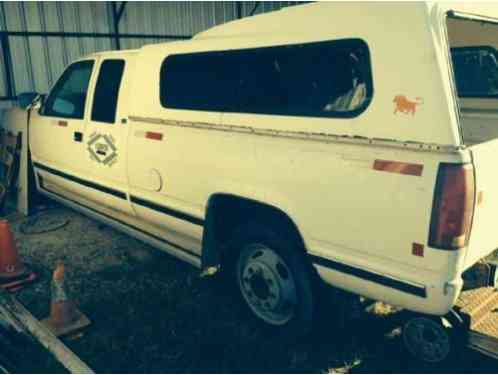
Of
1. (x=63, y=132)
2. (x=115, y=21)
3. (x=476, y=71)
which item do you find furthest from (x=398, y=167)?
(x=115, y=21)

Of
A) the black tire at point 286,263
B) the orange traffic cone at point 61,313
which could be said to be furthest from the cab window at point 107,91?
the black tire at point 286,263

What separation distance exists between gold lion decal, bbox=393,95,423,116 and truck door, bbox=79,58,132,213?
8.56 ft

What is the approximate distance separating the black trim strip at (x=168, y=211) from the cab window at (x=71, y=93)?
127cm

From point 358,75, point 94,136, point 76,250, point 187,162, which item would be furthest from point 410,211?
point 76,250

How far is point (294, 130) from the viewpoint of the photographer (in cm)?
299

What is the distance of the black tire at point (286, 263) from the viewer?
10.6 ft

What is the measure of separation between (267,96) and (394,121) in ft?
3.14

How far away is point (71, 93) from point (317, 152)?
11.5ft

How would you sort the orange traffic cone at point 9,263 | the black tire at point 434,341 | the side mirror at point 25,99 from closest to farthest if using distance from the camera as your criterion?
the black tire at point 434,341, the orange traffic cone at point 9,263, the side mirror at point 25,99

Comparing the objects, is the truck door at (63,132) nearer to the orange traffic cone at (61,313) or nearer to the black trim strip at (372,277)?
the orange traffic cone at (61,313)

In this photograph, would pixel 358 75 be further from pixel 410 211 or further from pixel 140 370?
pixel 140 370

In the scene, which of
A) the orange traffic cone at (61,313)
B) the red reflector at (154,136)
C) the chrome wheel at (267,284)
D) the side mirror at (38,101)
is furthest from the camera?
the side mirror at (38,101)

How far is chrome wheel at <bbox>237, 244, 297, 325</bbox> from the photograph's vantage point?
341 cm

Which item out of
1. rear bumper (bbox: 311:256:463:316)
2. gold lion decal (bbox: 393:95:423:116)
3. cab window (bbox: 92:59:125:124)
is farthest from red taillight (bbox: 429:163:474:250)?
cab window (bbox: 92:59:125:124)
